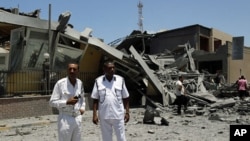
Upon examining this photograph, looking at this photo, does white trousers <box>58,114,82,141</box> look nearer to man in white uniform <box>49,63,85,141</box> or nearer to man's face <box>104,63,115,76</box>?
man in white uniform <box>49,63,85,141</box>

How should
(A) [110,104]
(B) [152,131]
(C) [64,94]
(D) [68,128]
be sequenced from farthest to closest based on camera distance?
(B) [152,131] → (A) [110,104] → (C) [64,94] → (D) [68,128]

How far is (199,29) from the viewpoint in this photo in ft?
132

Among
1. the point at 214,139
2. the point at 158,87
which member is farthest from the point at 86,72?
the point at 214,139

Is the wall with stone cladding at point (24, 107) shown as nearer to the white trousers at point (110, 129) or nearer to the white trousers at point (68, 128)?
the white trousers at point (110, 129)

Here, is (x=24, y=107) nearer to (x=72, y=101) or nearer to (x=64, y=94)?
(x=64, y=94)

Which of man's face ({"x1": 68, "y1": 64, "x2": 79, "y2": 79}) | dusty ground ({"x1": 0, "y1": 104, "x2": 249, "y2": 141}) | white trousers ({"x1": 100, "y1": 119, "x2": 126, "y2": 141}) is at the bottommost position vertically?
dusty ground ({"x1": 0, "y1": 104, "x2": 249, "y2": 141})

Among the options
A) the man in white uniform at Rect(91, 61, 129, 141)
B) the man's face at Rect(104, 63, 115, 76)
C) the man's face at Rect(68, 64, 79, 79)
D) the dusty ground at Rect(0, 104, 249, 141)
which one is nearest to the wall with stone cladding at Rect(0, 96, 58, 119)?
the dusty ground at Rect(0, 104, 249, 141)

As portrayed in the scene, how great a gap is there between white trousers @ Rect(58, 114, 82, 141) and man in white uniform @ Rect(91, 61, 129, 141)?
0.77 m

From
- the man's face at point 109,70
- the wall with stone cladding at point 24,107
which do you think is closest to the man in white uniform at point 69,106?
the man's face at point 109,70

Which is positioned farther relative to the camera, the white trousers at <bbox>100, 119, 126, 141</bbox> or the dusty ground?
the dusty ground

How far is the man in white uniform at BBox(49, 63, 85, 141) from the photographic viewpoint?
5.13 m

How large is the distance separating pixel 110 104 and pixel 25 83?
11.5 meters

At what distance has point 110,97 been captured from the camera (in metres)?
5.97

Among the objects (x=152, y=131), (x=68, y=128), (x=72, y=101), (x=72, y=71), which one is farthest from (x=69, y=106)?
(x=152, y=131)
